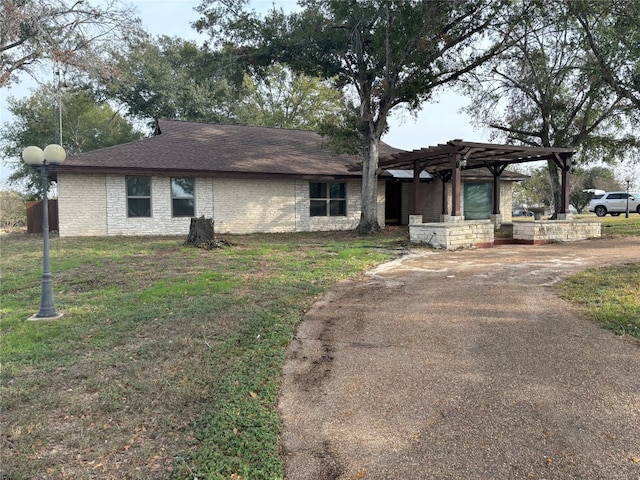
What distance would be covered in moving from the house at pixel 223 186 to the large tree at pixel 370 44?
8.27ft

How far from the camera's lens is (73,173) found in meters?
13.6

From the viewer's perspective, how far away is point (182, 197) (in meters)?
14.9

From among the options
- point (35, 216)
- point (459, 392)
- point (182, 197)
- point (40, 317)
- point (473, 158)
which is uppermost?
point (473, 158)

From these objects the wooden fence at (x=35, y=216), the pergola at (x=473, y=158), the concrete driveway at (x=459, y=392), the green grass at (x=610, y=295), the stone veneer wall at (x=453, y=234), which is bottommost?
the concrete driveway at (x=459, y=392)

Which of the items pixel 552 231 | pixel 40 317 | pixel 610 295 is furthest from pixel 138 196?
pixel 610 295

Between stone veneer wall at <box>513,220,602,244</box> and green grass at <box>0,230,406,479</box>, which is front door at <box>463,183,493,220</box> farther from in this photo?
A: green grass at <box>0,230,406,479</box>

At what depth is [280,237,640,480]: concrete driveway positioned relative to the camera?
2.28 meters

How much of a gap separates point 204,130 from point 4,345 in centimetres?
1564

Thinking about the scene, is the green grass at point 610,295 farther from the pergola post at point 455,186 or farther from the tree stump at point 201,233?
the tree stump at point 201,233

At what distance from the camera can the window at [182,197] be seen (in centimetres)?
1483

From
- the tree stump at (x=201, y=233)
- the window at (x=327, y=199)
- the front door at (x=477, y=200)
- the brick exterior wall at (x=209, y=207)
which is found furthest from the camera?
the front door at (x=477, y=200)

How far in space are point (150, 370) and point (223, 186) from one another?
41.0 feet

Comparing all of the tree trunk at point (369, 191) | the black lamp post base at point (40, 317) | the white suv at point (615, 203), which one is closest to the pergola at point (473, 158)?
the tree trunk at point (369, 191)

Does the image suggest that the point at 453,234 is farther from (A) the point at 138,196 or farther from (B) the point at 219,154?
(A) the point at 138,196
